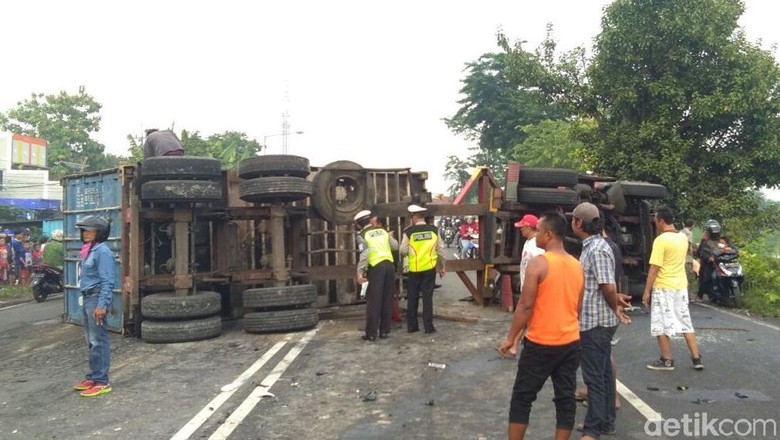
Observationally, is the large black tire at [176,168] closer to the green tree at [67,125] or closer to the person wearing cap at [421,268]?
the person wearing cap at [421,268]

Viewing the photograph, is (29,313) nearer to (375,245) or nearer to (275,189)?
(275,189)

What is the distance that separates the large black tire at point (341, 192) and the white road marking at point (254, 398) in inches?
103

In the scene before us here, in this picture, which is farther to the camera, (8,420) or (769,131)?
(769,131)

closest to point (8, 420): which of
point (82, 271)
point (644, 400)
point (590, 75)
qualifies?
point (82, 271)

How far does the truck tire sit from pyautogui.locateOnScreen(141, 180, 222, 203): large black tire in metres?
0.58

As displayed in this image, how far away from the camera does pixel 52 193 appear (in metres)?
37.2

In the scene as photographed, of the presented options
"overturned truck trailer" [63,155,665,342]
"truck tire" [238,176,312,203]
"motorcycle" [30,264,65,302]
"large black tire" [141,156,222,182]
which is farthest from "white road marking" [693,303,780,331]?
"motorcycle" [30,264,65,302]

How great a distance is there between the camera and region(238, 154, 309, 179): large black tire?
8461 millimetres

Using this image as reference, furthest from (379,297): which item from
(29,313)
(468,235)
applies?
(468,235)

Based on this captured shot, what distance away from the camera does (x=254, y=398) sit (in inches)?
209

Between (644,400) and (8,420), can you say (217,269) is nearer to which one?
(8,420)

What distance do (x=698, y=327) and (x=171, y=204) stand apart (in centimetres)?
781

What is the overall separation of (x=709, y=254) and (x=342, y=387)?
8126 millimetres

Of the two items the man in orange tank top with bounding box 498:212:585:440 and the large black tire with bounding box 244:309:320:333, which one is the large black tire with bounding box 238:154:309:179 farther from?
the man in orange tank top with bounding box 498:212:585:440
